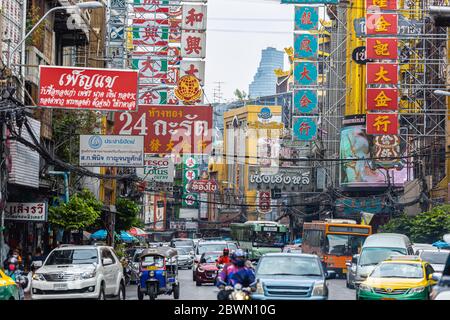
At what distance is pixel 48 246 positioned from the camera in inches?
1893

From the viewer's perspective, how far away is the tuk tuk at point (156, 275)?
31.0 m

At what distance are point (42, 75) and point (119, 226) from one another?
2689 centimetres

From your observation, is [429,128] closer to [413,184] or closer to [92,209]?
[413,184]

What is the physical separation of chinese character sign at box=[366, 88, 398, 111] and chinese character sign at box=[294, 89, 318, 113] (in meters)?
12.4

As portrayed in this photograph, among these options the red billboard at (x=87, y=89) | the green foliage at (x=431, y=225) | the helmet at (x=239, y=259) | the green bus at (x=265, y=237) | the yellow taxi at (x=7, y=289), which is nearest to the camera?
the helmet at (x=239, y=259)

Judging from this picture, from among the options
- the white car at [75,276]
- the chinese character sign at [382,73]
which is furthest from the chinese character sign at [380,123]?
the white car at [75,276]

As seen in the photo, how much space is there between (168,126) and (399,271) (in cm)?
1752

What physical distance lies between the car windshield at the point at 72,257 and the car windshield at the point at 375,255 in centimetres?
1278

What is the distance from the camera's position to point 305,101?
70.7 meters

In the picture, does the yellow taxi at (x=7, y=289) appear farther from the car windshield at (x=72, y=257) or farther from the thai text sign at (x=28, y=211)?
the thai text sign at (x=28, y=211)

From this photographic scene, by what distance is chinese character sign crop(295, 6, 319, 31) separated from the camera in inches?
2645

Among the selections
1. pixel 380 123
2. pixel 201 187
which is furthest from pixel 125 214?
pixel 201 187

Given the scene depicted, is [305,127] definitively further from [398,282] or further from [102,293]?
[398,282]
